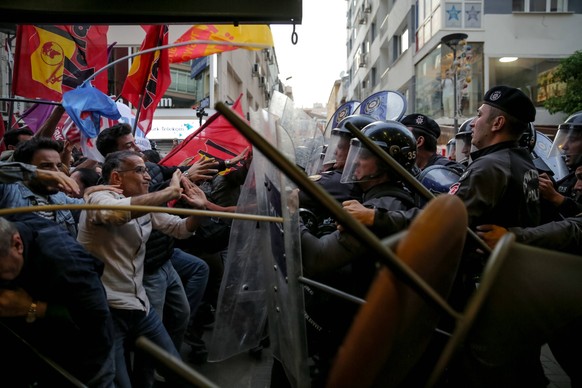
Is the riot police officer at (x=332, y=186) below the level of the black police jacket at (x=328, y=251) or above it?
above

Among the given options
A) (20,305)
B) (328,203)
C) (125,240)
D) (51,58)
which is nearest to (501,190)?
(328,203)

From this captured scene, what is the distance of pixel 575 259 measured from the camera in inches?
47.4

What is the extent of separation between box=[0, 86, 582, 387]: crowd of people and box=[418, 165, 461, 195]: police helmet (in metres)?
0.05

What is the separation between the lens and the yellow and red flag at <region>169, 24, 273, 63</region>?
425cm

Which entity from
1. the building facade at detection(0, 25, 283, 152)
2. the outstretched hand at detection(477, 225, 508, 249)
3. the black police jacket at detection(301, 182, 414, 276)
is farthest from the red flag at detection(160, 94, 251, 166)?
the building facade at detection(0, 25, 283, 152)

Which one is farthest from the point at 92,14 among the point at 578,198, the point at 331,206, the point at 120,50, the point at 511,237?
the point at 120,50

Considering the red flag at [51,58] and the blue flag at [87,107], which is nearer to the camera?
the blue flag at [87,107]

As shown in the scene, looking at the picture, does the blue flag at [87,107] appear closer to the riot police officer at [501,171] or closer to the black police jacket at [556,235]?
the riot police officer at [501,171]

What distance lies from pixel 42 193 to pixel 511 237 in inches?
102

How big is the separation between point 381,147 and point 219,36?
3.58 m

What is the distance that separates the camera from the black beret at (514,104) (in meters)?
3.01

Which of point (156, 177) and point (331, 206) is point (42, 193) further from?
point (331, 206)

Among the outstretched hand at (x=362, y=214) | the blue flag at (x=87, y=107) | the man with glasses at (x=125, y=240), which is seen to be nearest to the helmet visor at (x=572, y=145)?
the outstretched hand at (x=362, y=214)

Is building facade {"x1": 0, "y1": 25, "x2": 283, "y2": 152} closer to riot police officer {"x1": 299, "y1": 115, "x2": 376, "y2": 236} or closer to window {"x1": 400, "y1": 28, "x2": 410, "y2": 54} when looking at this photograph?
window {"x1": 400, "y1": 28, "x2": 410, "y2": 54}
